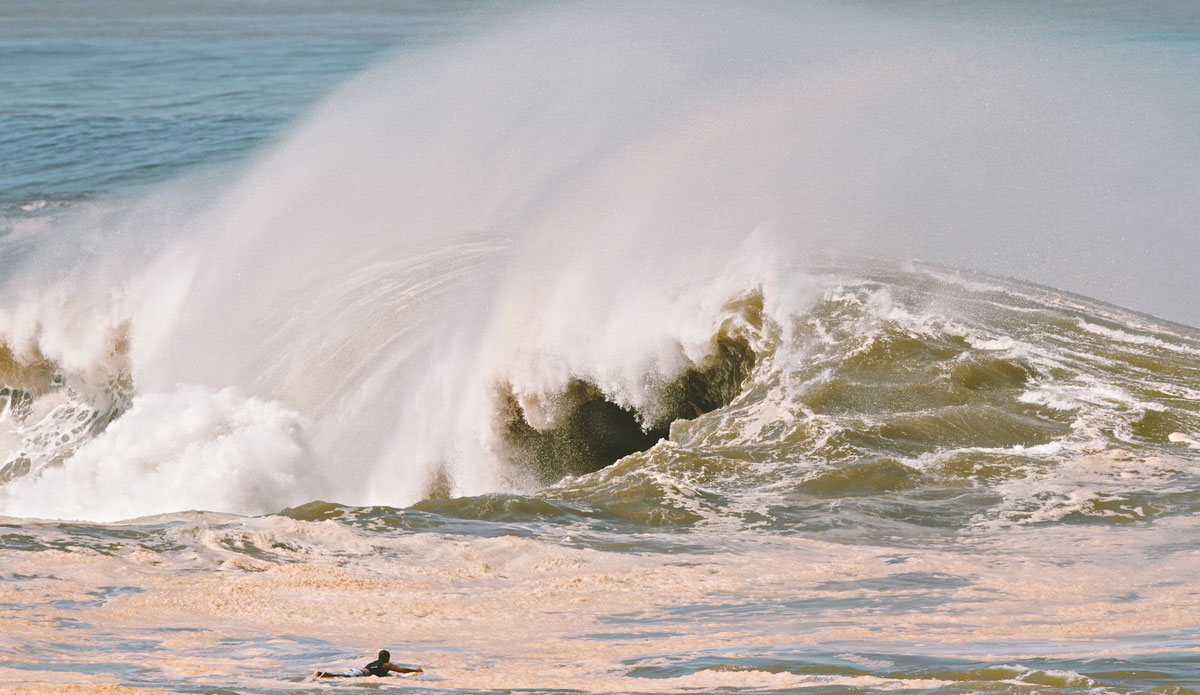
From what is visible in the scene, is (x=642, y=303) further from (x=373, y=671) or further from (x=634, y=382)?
(x=373, y=671)

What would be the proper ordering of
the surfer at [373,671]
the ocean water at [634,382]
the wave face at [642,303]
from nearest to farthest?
the surfer at [373,671] → the ocean water at [634,382] → the wave face at [642,303]

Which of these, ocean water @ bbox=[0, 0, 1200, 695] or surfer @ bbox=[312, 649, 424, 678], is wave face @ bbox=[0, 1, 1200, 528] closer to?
ocean water @ bbox=[0, 0, 1200, 695]

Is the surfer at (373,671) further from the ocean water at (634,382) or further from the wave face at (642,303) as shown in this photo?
the wave face at (642,303)

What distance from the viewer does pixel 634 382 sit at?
40.1 ft

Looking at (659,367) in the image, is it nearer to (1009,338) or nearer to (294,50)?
(1009,338)

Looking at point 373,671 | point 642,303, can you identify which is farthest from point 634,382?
point 373,671

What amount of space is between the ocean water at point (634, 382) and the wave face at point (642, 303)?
61 millimetres

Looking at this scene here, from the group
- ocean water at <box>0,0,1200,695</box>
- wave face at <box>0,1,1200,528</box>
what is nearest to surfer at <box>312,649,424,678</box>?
ocean water at <box>0,0,1200,695</box>

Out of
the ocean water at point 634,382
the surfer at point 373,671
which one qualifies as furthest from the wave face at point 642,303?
the surfer at point 373,671

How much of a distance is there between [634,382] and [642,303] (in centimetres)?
107

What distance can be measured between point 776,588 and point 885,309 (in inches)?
231

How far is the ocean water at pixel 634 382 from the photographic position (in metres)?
6.75

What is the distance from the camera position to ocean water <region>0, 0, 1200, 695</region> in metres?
6.75

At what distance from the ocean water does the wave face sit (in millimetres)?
61
